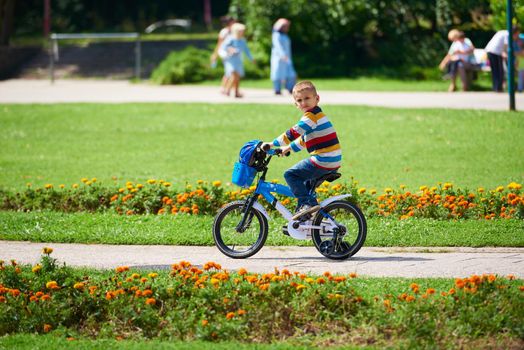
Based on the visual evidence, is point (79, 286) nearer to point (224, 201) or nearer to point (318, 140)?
point (318, 140)

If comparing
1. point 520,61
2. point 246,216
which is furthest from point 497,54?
point 246,216

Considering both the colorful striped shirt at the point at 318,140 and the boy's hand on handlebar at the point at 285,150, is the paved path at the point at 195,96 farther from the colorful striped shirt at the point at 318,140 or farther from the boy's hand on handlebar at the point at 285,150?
the boy's hand on handlebar at the point at 285,150

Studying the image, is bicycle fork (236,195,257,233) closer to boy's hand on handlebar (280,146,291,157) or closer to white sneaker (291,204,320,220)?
white sneaker (291,204,320,220)

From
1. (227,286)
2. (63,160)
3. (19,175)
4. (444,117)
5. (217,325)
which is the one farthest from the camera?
(444,117)

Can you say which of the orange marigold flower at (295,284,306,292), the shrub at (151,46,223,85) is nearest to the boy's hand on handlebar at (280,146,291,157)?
the orange marigold flower at (295,284,306,292)

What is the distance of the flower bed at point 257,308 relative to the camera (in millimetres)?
6367

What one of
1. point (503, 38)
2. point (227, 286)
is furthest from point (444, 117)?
point (227, 286)

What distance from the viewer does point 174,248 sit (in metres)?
9.26

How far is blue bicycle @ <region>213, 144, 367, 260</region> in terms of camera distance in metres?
8.45

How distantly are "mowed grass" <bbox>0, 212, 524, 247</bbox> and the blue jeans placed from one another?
2.91 ft

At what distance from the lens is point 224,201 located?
35.0 ft

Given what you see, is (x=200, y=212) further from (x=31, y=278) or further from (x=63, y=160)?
(x=63, y=160)

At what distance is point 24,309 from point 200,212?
3959mm

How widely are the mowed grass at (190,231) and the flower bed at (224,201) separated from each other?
31cm
